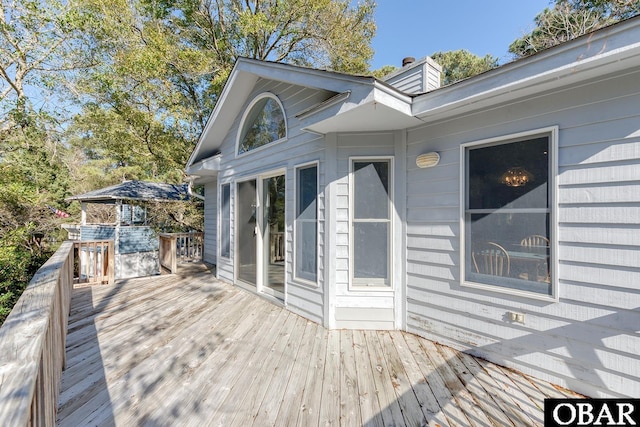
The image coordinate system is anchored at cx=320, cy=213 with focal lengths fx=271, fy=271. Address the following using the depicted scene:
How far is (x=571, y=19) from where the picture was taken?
8.91 metres

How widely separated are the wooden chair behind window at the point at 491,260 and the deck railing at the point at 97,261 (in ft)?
20.6

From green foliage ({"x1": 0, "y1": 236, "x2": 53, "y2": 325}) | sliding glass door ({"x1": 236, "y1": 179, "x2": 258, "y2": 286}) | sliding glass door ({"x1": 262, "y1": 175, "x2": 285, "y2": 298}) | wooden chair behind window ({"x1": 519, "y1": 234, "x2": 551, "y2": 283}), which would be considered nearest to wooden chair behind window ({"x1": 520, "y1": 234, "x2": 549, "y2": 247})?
wooden chair behind window ({"x1": 519, "y1": 234, "x2": 551, "y2": 283})

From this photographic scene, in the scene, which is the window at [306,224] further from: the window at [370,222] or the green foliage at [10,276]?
the green foliage at [10,276]

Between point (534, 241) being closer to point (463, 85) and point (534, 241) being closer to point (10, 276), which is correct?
point (463, 85)

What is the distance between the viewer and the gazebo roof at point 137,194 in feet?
24.1

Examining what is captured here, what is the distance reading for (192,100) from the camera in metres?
10.1

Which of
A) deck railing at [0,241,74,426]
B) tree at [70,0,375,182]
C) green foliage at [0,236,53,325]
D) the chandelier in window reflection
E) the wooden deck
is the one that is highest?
tree at [70,0,375,182]

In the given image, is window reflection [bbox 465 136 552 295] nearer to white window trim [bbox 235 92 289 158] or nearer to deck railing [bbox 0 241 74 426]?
white window trim [bbox 235 92 289 158]

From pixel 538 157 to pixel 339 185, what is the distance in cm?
197

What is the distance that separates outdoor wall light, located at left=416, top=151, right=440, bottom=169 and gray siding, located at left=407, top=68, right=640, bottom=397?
0.33 meters

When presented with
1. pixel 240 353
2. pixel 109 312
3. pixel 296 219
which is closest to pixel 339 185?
pixel 296 219

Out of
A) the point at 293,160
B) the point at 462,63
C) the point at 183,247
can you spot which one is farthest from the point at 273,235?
the point at 462,63

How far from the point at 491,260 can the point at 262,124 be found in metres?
3.98

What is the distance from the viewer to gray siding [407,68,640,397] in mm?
2020
